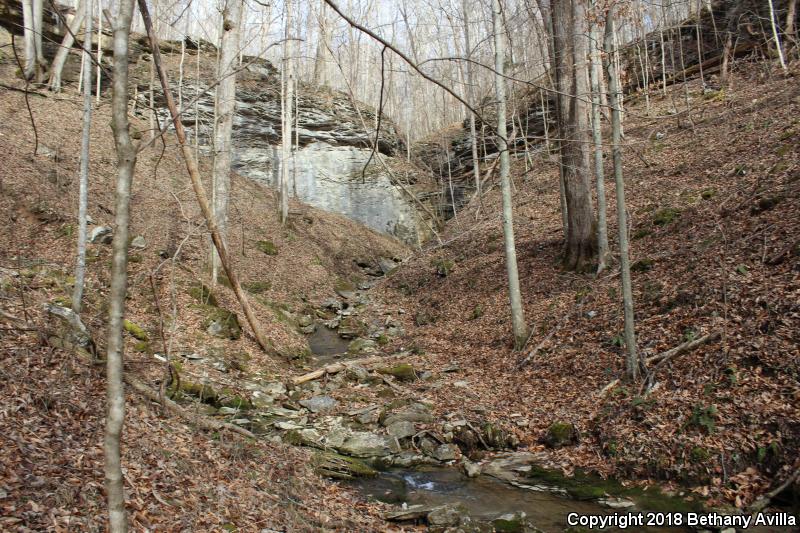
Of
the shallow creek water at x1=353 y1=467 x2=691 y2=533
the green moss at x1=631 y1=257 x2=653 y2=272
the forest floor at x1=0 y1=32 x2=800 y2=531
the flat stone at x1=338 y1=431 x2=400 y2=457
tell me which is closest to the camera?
the forest floor at x1=0 y1=32 x2=800 y2=531

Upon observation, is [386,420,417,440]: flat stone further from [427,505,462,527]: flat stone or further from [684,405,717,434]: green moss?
[684,405,717,434]: green moss

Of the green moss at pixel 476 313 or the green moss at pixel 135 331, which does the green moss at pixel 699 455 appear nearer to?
the green moss at pixel 476 313

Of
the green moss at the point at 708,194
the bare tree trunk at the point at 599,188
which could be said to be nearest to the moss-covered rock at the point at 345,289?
the bare tree trunk at the point at 599,188

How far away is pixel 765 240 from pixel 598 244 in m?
3.47

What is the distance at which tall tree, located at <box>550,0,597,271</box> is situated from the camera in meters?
10.5

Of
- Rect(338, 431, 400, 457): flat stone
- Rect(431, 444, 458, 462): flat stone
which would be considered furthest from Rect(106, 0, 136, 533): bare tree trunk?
Rect(431, 444, 458, 462): flat stone

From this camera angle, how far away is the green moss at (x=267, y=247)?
59.0 ft

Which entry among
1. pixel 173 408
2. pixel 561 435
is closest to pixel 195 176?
pixel 173 408

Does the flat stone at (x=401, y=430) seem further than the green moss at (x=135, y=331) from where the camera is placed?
No

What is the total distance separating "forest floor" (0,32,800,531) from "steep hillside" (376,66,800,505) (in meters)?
0.03

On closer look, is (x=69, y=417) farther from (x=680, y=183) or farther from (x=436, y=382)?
(x=680, y=183)

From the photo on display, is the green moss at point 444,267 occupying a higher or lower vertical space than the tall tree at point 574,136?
lower

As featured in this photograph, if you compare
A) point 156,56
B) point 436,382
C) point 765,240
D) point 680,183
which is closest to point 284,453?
point 436,382

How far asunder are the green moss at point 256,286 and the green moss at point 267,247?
9.69ft
